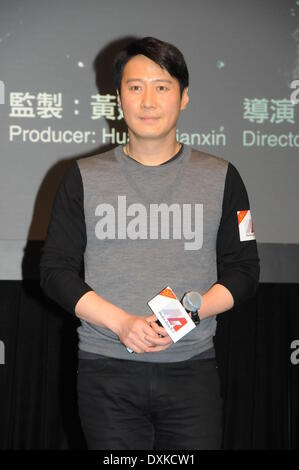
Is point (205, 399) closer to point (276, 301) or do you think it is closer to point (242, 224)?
point (242, 224)

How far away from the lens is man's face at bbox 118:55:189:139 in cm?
170

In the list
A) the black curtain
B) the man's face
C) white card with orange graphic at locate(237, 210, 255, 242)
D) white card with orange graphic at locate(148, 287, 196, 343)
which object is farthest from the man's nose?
the black curtain

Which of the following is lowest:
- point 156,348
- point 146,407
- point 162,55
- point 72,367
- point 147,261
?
point 72,367

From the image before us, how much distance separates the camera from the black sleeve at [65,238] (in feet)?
5.54

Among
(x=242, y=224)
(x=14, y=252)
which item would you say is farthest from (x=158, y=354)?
(x=14, y=252)

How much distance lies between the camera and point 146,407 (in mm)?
1628

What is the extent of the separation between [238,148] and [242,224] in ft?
5.51

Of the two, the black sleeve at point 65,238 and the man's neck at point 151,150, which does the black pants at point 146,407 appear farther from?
the man's neck at point 151,150

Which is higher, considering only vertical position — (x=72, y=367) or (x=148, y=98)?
(x=148, y=98)

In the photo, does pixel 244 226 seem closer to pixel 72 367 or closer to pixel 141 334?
pixel 141 334

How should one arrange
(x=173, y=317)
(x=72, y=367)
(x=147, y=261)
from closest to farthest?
(x=173, y=317) → (x=147, y=261) → (x=72, y=367)

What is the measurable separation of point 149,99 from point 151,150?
5.4 inches

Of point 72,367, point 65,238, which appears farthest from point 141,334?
point 72,367

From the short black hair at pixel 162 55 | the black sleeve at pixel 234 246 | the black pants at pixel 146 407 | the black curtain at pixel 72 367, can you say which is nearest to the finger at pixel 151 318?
the black pants at pixel 146 407
